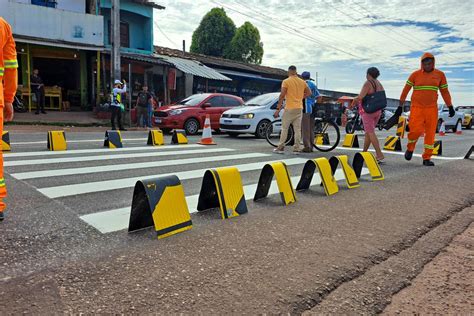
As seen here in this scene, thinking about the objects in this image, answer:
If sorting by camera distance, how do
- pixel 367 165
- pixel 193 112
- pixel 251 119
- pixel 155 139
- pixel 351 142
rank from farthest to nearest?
pixel 193 112
pixel 251 119
pixel 351 142
pixel 155 139
pixel 367 165

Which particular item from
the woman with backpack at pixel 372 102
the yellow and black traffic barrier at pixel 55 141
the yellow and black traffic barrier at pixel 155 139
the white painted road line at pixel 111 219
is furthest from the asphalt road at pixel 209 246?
the yellow and black traffic barrier at pixel 155 139

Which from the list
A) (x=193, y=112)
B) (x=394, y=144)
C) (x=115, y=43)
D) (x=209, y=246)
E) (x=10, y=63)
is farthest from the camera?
(x=115, y=43)

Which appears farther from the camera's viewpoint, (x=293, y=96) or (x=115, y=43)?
(x=115, y=43)

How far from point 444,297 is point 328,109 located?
300 inches

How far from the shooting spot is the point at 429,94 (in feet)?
23.7

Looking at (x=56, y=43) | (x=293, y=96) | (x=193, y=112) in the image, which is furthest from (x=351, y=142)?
(x=56, y=43)

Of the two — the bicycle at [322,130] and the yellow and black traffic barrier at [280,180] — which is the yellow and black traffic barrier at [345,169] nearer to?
the yellow and black traffic barrier at [280,180]

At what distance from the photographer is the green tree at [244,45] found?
43.9m

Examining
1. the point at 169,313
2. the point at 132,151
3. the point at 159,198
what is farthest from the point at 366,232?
the point at 132,151

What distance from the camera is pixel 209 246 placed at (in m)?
3.04

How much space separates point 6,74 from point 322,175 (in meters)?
3.57

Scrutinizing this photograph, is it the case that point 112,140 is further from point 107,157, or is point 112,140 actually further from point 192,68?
point 192,68

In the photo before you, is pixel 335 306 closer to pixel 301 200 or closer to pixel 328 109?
pixel 301 200

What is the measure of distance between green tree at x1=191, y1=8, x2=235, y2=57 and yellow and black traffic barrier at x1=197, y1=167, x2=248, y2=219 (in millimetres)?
42703
